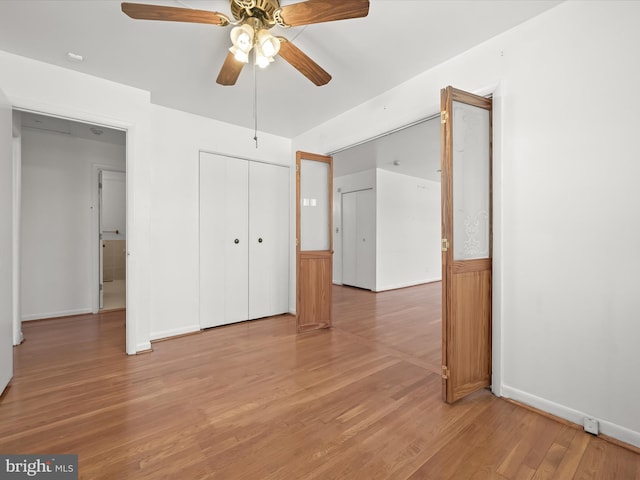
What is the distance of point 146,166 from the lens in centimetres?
311

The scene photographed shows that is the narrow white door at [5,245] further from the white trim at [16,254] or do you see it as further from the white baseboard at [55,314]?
the white baseboard at [55,314]

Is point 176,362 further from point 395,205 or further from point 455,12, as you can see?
point 395,205

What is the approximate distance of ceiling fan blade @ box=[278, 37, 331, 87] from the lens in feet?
6.04

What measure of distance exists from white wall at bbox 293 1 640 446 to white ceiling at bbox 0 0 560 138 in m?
0.33

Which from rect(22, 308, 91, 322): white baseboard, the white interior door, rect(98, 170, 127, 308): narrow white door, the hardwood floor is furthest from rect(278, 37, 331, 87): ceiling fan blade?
rect(98, 170, 127, 308): narrow white door

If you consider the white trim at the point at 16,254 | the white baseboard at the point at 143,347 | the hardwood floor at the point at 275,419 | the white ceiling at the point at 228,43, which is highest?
the white ceiling at the point at 228,43

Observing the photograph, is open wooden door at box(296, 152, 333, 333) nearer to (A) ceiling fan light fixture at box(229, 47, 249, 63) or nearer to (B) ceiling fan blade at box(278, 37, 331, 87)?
(B) ceiling fan blade at box(278, 37, 331, 87)

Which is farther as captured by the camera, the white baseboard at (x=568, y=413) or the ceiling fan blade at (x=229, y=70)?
the ceiling fan blade at (x=229, y=70)

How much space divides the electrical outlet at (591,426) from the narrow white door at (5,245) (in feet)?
13.2

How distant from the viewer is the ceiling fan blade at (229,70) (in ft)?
6.57

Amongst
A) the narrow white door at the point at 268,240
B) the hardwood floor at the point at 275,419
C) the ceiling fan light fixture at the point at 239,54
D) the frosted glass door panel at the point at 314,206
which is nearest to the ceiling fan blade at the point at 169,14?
the ceiling fan light fixture at the point at 239,54

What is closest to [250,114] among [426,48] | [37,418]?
[426,48]

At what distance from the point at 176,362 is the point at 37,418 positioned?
3.32 ft

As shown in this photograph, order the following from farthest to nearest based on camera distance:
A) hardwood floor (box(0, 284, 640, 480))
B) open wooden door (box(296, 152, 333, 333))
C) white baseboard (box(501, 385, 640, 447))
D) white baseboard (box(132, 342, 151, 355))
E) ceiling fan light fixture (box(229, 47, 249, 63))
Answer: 1. open wooden door (box(296, 152, 333, 333))
2. white baseboard (box(132, 342, 151, 355))
3. ceiling fan light fixture (box(229, 47, 249, 63))
4. white baseboard (box(501, 385, 640, 447))
5. hardwood floor (box(0, 284, 640, 480))
